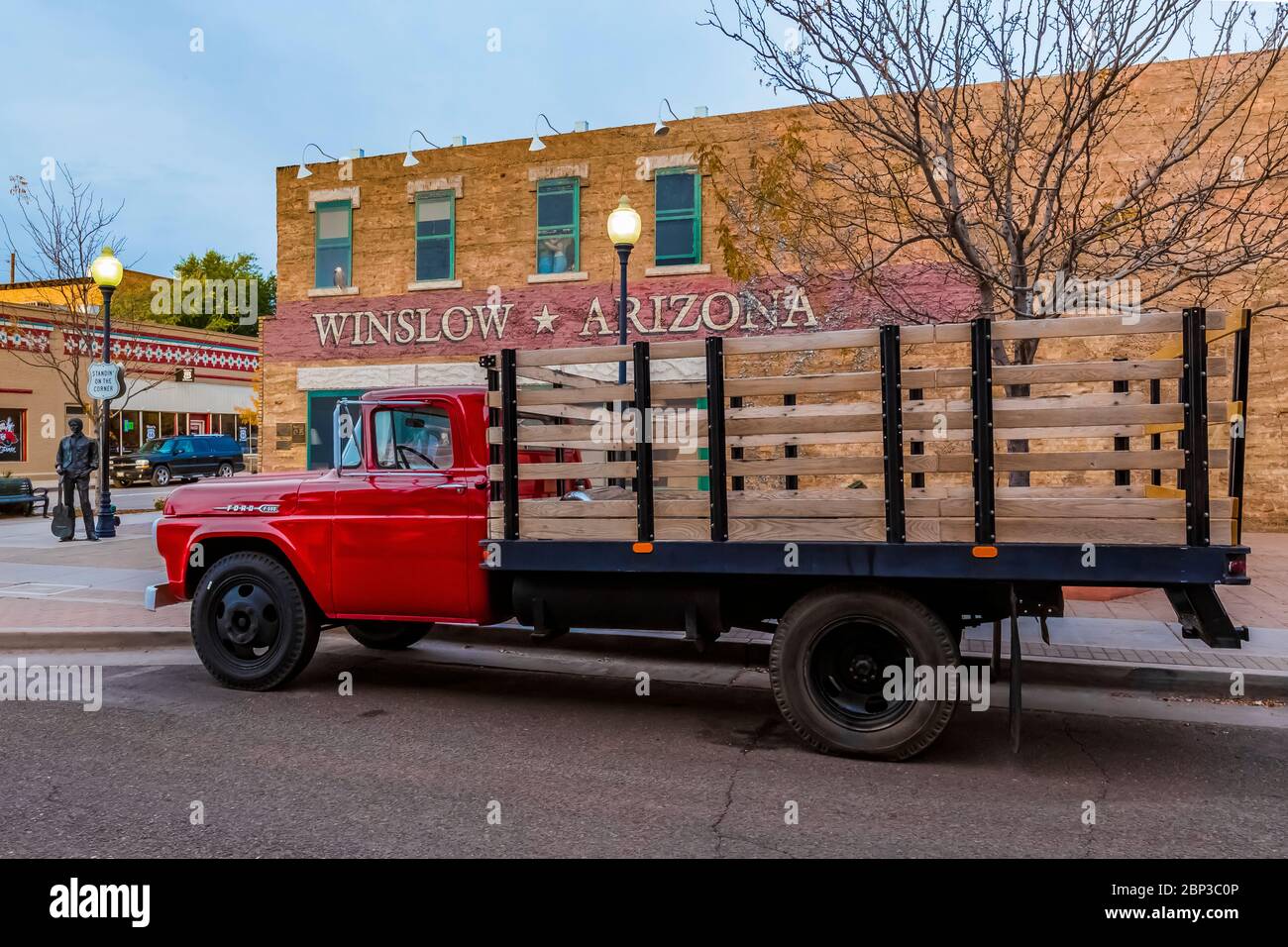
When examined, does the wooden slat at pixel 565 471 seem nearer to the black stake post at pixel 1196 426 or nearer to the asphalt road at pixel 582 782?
the asphalt road at pixel 582 782

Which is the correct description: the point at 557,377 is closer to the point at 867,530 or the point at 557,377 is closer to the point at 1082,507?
the point at 867,530

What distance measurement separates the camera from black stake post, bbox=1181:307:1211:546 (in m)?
4.54

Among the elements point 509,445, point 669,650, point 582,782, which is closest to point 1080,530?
point 582,782

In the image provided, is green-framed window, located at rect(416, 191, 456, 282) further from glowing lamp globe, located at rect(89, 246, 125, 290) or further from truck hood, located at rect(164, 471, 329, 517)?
truck hood, located at rect(164, 471, 329, 517)

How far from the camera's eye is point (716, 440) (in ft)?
17.1

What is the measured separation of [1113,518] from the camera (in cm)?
471

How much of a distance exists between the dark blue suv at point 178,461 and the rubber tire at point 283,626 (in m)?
28.2

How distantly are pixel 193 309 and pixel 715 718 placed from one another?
19.6 meters

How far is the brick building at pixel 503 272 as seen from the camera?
50.1 feet

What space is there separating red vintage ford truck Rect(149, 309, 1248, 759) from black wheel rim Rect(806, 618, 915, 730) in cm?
1

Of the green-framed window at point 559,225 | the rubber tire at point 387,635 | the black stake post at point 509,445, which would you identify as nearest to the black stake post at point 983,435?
the black stake post at point 509,445

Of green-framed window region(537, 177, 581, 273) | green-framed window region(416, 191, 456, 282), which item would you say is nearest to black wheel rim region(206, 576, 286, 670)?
green-framed window region(537, 177, 581, 273)
